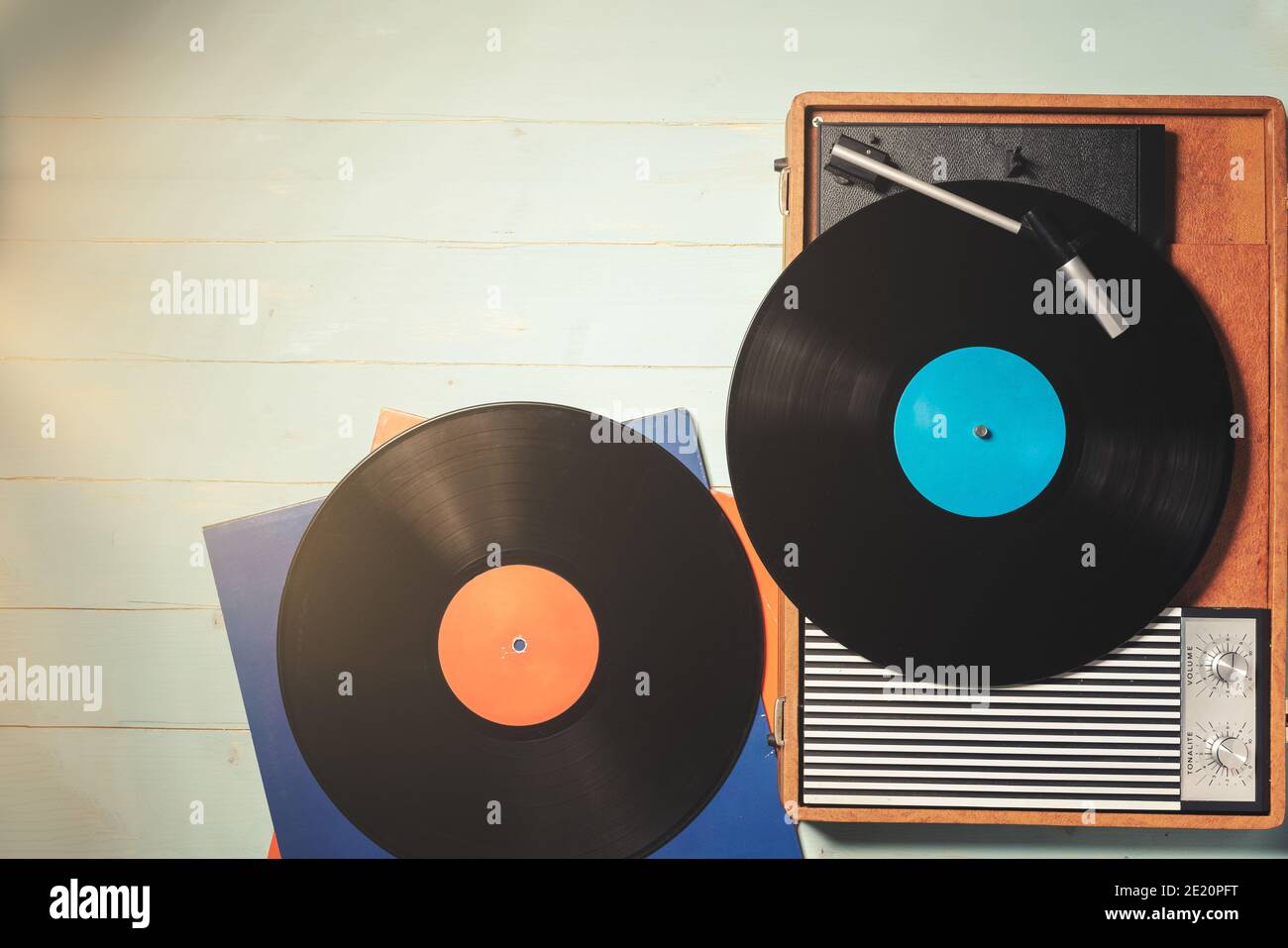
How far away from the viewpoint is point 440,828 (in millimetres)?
1221

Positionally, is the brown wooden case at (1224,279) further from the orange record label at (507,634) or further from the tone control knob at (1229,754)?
the orange record label at (507,634)

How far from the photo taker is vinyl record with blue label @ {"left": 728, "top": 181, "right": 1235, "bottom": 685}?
1.09 metres

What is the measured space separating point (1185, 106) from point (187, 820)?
184 cm

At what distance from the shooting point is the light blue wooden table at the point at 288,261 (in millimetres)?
1331

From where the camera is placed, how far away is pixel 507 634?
1.22 m

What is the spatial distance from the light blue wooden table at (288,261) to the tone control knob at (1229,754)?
86cm

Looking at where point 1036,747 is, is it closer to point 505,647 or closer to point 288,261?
point 505,647

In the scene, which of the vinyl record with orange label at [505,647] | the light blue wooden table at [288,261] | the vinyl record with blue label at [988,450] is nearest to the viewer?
the vinyl record with blue label at [988,450]

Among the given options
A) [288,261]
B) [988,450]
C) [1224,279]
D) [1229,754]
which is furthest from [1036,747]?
[288,261]

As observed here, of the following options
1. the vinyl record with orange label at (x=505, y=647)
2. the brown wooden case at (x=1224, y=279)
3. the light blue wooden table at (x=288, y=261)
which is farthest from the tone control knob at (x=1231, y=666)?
the light blue wooden table at (x=288, y=261)

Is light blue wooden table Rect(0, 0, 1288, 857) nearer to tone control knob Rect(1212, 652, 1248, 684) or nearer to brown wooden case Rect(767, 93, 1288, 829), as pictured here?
brown wooden case Rect(767, 93, 1288, 829)

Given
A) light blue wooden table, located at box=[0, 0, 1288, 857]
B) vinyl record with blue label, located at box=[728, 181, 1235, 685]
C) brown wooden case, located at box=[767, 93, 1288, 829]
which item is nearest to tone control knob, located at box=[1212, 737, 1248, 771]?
brown wooden case, located at box=[767, 93, 1288, 829]

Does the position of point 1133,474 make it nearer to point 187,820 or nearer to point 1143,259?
point 1143,259

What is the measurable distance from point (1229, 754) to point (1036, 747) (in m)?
0.26
